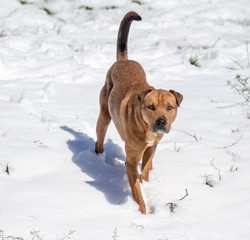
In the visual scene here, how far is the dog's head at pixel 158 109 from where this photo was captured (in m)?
3.13

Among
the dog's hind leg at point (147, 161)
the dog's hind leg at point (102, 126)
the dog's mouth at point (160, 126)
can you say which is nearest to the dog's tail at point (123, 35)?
the dog's hind leg at point (102, 126)

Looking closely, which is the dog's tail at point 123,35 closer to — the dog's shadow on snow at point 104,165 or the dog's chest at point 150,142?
the dog's shadow on snow at point 104,165

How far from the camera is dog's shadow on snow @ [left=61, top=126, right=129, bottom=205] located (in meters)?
3.62

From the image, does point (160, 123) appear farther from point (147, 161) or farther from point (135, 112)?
point (147, 161)

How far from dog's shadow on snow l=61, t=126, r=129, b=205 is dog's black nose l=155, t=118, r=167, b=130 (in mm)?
727

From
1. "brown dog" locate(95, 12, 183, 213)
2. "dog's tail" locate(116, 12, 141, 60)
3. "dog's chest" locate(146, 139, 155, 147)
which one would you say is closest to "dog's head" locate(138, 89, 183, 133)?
"brown dog" locate(95, 12, 183, 213)

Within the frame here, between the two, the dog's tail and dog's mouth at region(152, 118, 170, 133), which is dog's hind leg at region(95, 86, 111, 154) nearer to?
Answer: the dog's tail

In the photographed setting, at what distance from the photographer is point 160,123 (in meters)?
3.12

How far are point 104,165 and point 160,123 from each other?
1137 mm

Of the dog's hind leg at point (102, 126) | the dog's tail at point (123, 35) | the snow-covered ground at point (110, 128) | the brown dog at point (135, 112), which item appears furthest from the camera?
the dog's tail at point (123, 35)

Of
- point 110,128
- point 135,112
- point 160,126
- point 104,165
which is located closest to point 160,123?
point 160,126

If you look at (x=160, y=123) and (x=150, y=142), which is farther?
(x=150, y=142)

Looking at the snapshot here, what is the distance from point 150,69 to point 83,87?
1.14 metres

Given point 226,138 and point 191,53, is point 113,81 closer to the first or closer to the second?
point 226,138
